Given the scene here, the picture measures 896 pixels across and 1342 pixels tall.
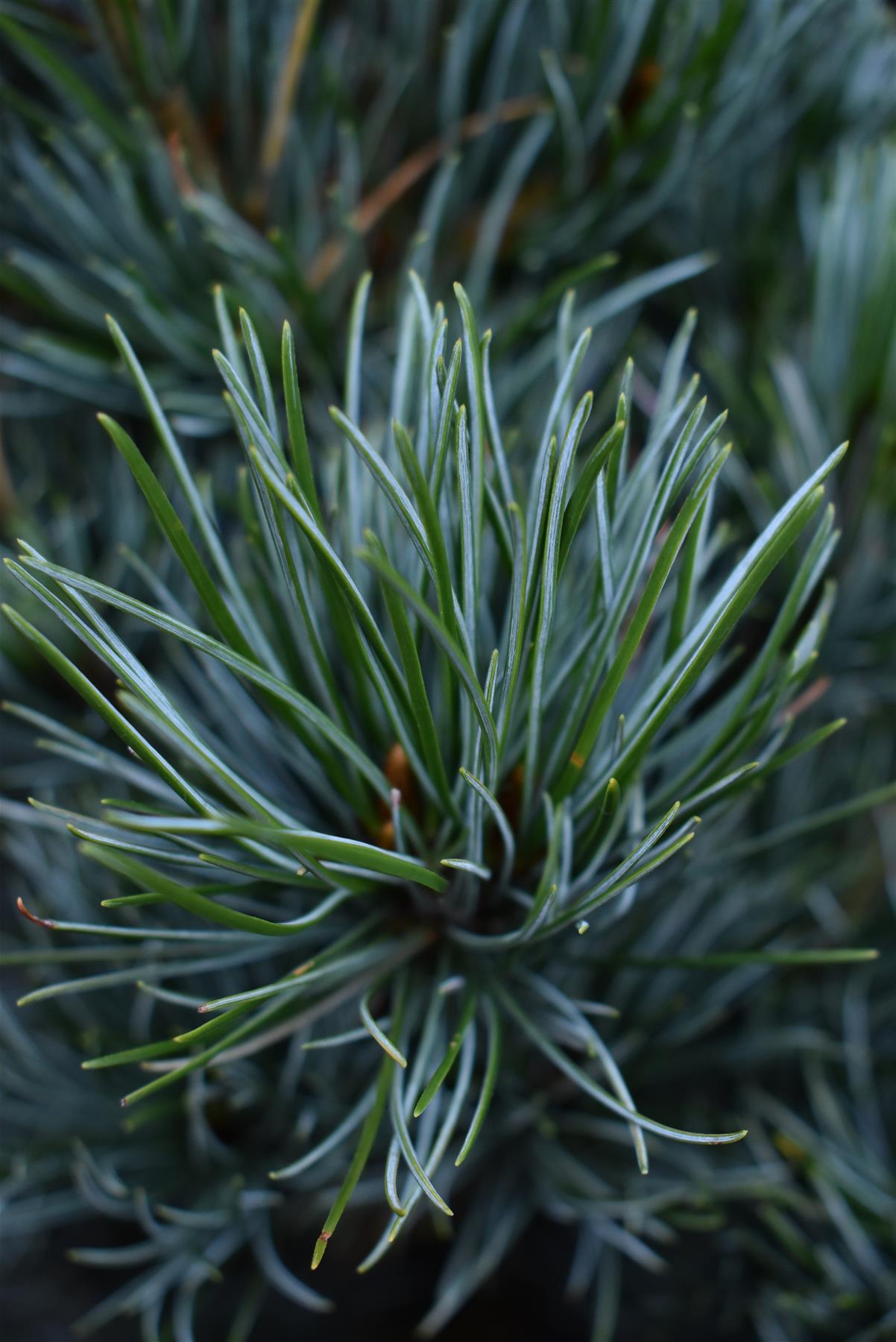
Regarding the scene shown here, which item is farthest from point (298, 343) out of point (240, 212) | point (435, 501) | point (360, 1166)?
point (360, 1166)

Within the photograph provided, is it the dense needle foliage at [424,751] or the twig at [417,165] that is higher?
the twig at [417,165]

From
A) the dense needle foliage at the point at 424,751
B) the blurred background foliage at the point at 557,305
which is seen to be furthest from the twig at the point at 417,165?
the dense needle foliage at the point at 424,751

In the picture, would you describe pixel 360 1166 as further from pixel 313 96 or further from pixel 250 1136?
pixel 313 96

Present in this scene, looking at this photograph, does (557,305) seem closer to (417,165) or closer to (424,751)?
(417,165)

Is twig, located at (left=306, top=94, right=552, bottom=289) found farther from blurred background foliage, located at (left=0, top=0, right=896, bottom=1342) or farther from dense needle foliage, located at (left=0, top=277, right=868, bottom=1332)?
dense needle foliage, located at (left=0, top=277, right=868, bottom=1332)

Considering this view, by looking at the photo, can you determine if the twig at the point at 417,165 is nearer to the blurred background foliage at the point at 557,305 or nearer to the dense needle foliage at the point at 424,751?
the blurred background foliage at the point at 557,305

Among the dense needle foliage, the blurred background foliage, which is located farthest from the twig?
the dense needle foliage

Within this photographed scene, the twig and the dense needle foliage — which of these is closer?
the dense needle foliage

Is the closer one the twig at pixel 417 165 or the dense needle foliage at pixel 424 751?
the dense needle foliage at pixel 424 751

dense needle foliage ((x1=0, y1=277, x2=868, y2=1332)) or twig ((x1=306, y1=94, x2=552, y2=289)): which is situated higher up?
twig ((x1=306, y1=94, x2=552, y2=289))
